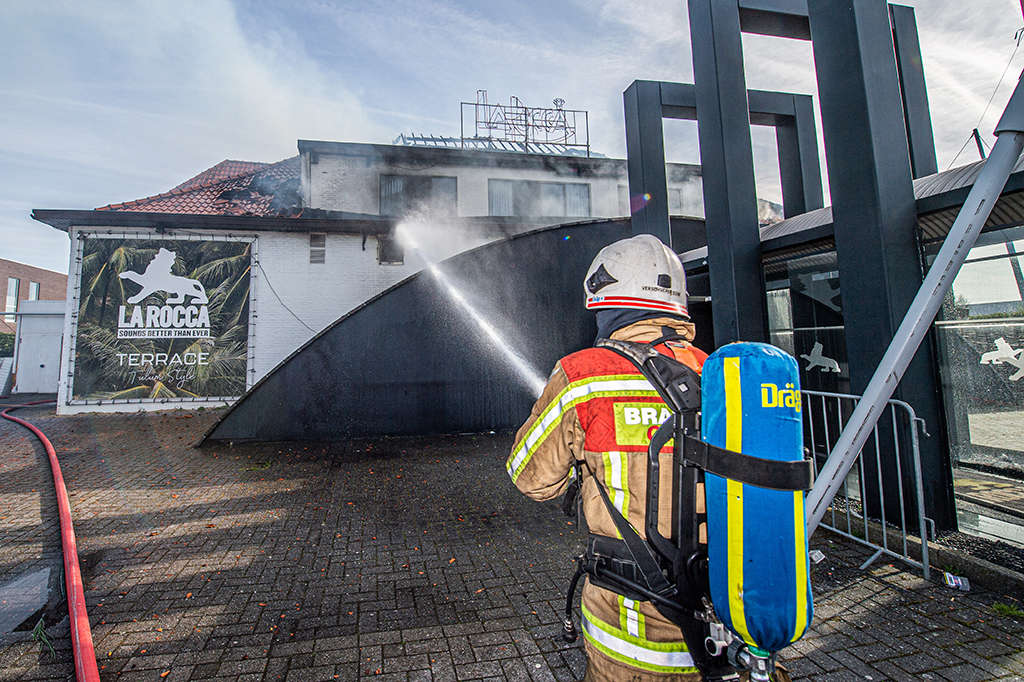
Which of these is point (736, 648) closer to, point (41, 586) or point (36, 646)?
point (36, 646)

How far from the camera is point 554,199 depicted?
1942cm

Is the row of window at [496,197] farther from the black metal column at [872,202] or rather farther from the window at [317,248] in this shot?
the black metal column at [872,202]

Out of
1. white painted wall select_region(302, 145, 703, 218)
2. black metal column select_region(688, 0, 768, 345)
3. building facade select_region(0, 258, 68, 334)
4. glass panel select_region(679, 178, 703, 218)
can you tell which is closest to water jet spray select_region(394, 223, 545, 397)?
black metal column select_region(688, 0, 768, 345)

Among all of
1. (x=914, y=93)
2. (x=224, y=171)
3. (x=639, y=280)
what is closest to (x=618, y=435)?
(x=639, y=280)

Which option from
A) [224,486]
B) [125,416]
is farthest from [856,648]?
[125,416]

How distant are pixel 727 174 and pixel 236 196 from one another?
1643 cm

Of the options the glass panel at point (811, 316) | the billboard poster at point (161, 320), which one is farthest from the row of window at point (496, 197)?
the glass panel at point (811, 316)

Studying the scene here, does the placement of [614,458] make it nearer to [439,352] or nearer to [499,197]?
[439,352]

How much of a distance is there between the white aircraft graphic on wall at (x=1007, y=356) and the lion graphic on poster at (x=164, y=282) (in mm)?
16178

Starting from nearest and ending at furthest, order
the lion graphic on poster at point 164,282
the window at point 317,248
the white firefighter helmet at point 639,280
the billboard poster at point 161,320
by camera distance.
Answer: the white firefighter helmet at point 639,280
the billboard poster at point 161,320
the lion graphic on poster at point 164,282
the window at point 317,248

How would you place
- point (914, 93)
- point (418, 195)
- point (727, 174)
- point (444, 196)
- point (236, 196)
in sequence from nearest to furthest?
point (727, 174) < point (914, 93) < point (236, 196) < point (418, 195) < point (444, 196)

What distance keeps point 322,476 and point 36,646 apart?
3940 millimetres

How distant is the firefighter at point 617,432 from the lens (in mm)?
1688

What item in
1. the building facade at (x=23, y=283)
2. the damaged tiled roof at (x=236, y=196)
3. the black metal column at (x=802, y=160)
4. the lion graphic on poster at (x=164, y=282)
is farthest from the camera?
the building facade at (x=23, y=283)
